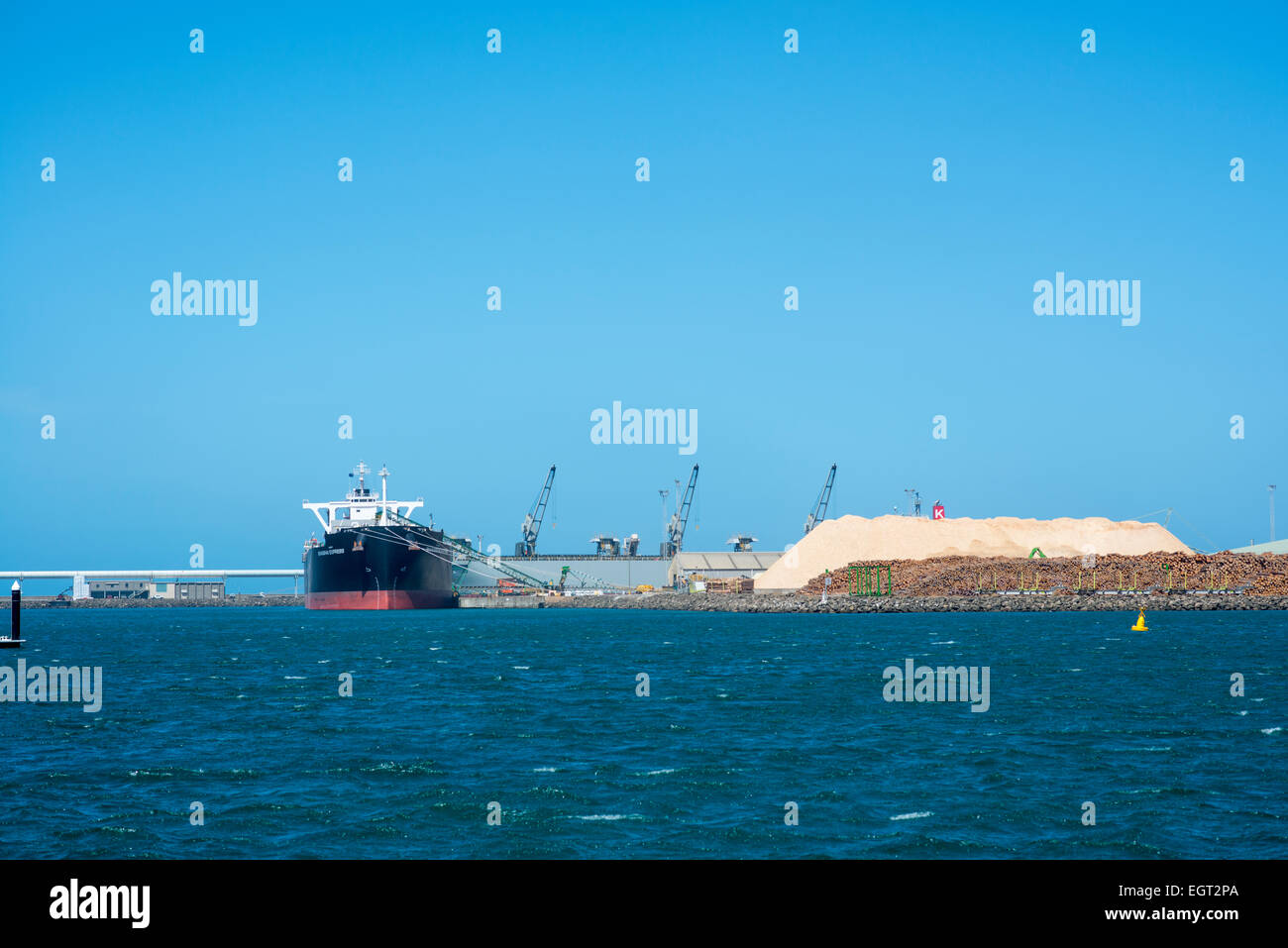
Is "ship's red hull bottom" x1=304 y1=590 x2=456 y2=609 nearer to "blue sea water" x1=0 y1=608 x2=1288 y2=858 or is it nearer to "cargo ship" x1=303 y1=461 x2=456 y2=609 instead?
"cargo ship" x1=303 y1=461 x2=456 y2=609

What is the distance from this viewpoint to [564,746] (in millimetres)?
27734

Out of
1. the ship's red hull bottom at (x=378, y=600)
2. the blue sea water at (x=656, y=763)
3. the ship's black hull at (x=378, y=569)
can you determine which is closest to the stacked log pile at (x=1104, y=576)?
the ship's black hull at (x=378, y=569)

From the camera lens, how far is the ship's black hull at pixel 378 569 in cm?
13412

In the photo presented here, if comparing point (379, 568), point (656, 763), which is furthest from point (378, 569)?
point (656, 763)

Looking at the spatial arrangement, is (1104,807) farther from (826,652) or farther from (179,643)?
(179,643)

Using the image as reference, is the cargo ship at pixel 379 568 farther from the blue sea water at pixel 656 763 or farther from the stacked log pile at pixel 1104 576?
the blue sea water at pixel 656 763

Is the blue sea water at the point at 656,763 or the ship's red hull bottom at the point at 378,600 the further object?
the ship's red hull bottom at the point at 378,600

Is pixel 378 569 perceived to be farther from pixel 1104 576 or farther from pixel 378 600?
pixel 1104 576

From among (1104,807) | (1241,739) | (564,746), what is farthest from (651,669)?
(1104,807)

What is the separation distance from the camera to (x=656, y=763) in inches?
994

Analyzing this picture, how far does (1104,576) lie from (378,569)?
8170 centimetres

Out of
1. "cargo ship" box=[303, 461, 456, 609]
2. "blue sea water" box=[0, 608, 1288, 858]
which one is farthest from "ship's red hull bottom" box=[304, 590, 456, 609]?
"blue sea water" box=[0, 608, 1288, 858]

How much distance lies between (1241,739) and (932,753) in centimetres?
807
